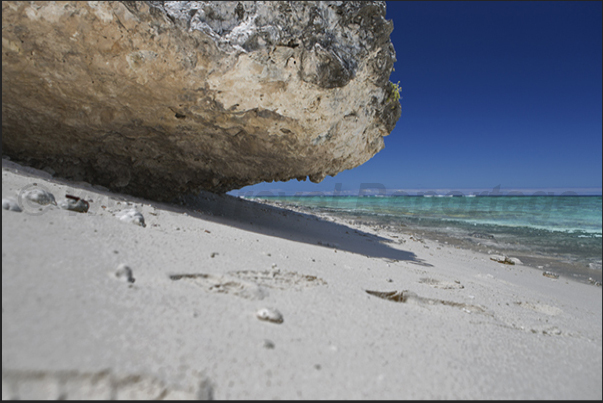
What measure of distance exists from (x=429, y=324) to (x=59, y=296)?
1.99 m

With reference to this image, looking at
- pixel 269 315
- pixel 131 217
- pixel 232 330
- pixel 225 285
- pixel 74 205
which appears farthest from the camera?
pixel 131 217

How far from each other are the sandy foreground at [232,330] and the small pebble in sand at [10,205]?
56mm

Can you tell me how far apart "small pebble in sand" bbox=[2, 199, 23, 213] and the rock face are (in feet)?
7.77

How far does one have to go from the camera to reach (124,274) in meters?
1.60

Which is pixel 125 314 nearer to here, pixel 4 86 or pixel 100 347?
pixel 100 347

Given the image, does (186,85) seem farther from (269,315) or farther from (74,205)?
(269,315)

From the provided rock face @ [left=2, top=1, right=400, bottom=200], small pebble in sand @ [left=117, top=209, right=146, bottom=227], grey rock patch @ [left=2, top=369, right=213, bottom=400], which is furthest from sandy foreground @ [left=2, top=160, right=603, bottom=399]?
rock face @ [left=2, top=1, right=400, bottom=200]

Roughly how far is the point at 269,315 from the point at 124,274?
2.61 ft

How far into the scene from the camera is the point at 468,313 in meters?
2.34

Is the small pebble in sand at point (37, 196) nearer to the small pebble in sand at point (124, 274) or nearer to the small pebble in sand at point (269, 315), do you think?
the small pebble in sand at point (124, 274)

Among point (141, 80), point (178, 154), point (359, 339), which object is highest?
point (141, 80)

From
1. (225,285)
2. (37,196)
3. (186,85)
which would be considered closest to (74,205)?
(37,196)

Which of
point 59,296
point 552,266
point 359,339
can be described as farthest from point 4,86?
point 552,266

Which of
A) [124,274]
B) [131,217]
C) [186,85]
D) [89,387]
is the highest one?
[186,85]
